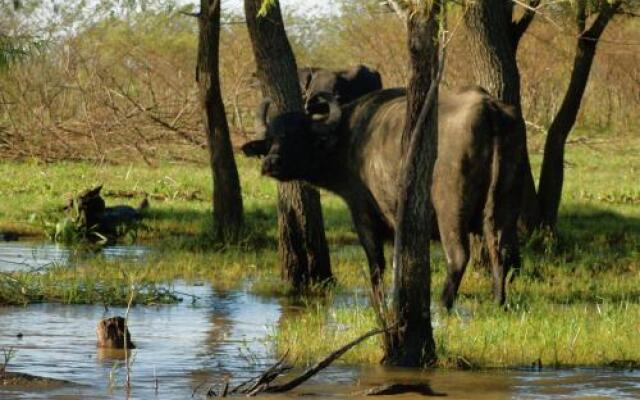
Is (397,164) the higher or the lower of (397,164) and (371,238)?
the higher

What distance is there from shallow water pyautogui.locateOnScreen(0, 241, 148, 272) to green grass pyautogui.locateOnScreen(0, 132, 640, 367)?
0.29 m

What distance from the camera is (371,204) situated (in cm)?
1250

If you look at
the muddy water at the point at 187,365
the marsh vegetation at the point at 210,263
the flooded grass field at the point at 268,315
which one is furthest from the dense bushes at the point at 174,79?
the muddy water at the point at 187,365

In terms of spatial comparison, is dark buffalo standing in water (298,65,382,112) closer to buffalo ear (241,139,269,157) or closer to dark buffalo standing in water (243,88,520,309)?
buffalo ear (241,139,269,157)

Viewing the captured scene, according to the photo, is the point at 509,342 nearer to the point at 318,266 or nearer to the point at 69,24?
the point at 318,266

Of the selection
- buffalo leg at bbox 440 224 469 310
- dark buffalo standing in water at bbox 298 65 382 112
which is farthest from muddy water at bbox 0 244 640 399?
dark buffalo standing in water at bbox 298 65 382 112

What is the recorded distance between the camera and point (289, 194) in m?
13.6

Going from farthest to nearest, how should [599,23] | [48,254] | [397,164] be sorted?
[599,23] < [48,254] < [397,164]

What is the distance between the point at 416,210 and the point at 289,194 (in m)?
4.81

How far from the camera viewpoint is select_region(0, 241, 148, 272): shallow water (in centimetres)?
1489

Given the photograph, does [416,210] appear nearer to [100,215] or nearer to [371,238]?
[371,238]

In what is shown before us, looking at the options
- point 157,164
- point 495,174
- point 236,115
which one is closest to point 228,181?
point 495,174

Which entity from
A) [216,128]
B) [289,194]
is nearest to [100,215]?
[216,128]

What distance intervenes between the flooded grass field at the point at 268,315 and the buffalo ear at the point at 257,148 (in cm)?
128
